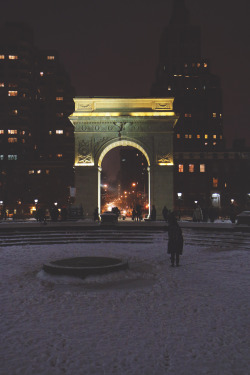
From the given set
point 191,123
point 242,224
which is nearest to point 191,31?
Answer: point 191,123

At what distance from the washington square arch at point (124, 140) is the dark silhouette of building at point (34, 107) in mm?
42356

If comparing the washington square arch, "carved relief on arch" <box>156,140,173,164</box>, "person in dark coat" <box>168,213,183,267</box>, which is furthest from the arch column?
"person in dark coat" <box>168,213,183,267</box>

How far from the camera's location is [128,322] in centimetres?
631

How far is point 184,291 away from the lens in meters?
8.52

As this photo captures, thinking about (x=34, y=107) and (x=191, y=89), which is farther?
(x=191, y=89)

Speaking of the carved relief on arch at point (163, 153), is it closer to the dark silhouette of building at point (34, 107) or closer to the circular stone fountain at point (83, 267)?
the circular stone fountain at point (83, 267)

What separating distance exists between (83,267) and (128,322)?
152 inches

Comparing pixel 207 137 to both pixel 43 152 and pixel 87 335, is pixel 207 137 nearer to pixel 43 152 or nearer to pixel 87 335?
pixel 43 152

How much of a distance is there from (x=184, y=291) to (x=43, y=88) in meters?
105

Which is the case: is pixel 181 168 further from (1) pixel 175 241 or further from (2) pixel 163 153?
(1) pixel 175 241

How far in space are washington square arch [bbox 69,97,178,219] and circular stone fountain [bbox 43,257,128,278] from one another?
74.5 feet

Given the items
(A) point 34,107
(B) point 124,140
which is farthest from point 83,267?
(A) point 34,107

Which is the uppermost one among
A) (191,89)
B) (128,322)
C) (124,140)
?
(191,89)

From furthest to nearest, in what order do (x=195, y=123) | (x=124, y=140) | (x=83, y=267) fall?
(x=195, y=123) → (x=124, y=140) → (x=83, y=267)
